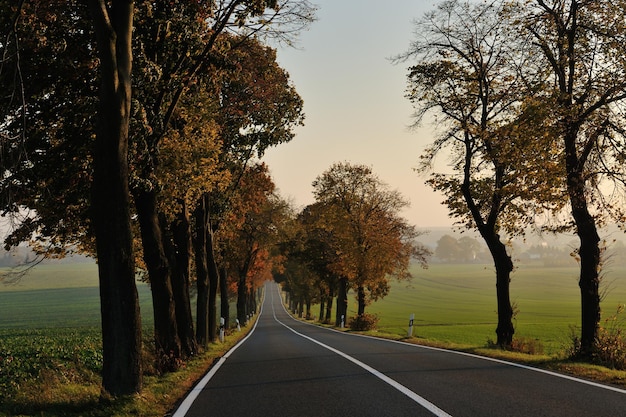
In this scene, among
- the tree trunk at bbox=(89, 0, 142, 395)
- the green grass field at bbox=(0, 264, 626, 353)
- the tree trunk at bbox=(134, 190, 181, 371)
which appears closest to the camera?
the tree trunk at bbox=(89, 0, 142, 395)

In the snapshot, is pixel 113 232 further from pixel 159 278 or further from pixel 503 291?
pixel 503 291

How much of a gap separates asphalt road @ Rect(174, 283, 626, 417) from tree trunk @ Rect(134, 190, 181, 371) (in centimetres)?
172

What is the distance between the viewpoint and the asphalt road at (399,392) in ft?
18.9

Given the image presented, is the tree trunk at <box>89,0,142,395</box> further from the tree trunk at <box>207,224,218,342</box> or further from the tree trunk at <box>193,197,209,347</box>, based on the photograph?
the tree trunk at <box>207,224,218,342</box>

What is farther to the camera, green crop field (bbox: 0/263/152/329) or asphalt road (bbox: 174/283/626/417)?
green crop field (bbox: 0/263/152/329)

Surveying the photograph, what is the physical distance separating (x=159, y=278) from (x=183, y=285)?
375 cm

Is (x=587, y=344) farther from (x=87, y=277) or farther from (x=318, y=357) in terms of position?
(x=87, y=277)

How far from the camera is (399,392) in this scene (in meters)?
6.82

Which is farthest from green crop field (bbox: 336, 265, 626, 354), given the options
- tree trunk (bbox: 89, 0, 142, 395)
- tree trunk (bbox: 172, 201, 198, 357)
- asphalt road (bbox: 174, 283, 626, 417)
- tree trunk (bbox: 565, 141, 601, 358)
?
tree trunk (bbox: 89, 0, 142, 395)

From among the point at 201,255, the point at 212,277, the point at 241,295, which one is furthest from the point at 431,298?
the point at 201,255

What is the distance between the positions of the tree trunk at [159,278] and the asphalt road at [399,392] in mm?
1718

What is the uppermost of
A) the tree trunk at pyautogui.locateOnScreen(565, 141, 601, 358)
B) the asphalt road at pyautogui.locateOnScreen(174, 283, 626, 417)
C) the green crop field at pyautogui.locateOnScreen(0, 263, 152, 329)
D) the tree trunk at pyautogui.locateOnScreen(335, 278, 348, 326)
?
the tree trunk at pyautogui.locateOnScreen(565, 141, 601, 358)

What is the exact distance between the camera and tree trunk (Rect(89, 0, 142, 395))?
7.03 meters

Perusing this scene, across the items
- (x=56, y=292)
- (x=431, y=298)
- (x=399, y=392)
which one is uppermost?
(x=399, y=392)
